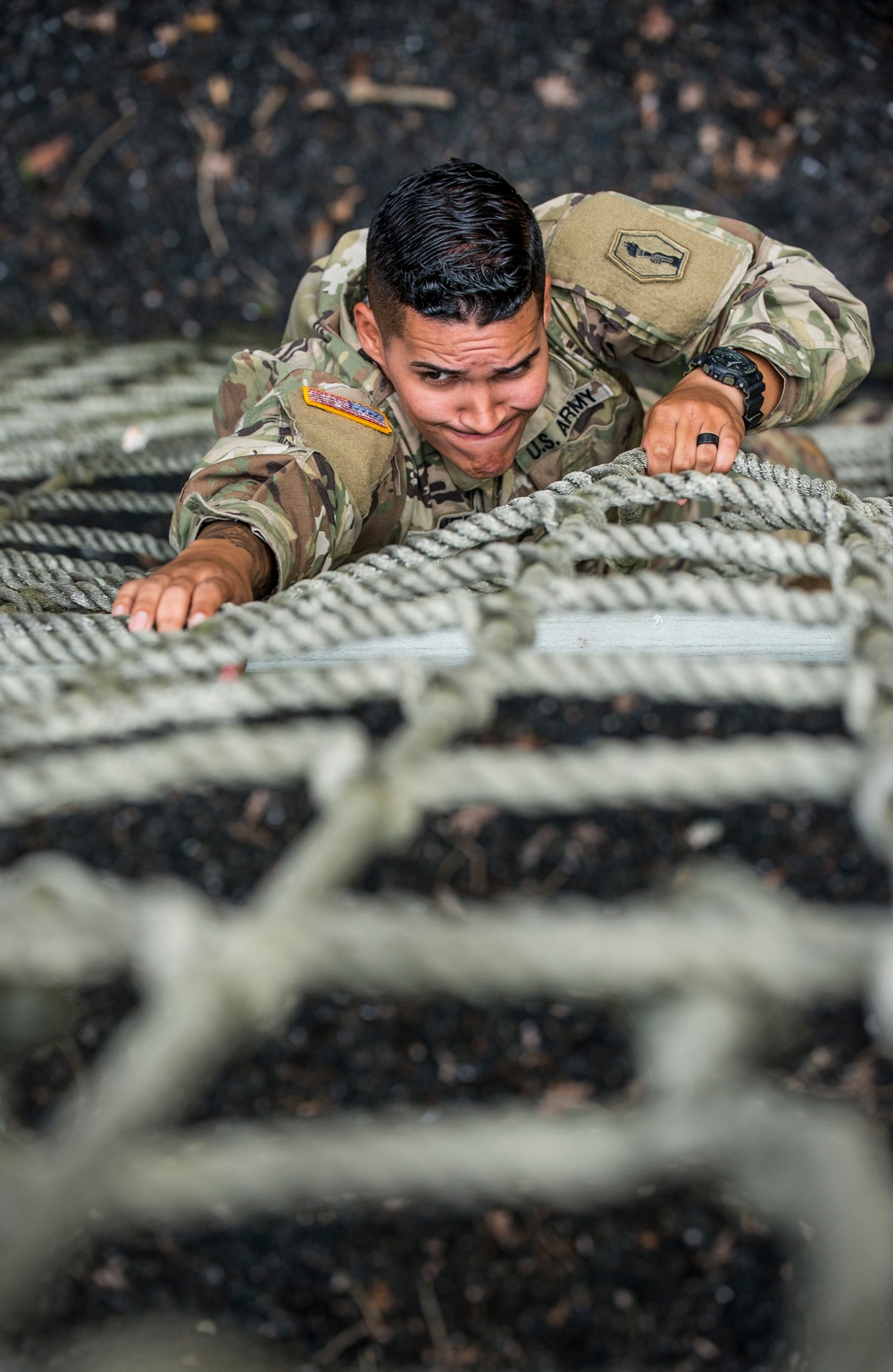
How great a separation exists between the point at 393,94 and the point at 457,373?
1.21 m

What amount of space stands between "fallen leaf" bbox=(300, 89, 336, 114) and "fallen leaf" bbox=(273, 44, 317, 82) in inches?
0.9

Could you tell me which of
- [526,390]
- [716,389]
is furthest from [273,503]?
[716,389]

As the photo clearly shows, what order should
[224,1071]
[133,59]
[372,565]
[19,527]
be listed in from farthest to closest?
[133,59]
[224,1071]
[19,527]
[372,565]

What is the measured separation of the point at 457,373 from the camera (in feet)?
2.39

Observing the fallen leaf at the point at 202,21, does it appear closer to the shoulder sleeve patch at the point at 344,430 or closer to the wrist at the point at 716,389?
the shoulder sleeve patch at the point at 344,430

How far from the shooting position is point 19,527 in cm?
96

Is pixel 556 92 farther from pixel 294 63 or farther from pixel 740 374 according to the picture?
pixel 740 374

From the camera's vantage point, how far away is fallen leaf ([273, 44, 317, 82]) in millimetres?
1688

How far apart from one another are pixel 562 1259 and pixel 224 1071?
38 centimetres

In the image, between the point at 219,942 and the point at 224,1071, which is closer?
the point at 219,942

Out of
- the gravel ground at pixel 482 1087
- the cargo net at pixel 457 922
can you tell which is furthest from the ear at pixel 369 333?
the gravel ground at pixel 482 1087

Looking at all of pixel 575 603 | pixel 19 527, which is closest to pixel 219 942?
pixel 575 603

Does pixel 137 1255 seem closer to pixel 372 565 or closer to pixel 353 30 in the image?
pixel 372 565

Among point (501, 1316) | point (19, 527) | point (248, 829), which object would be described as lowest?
point (501, 1316)
